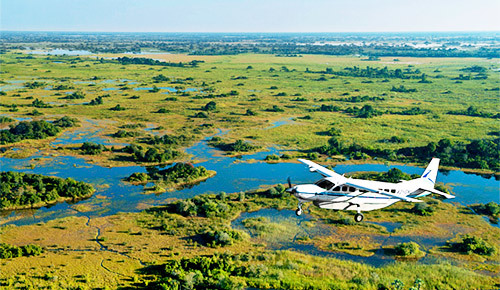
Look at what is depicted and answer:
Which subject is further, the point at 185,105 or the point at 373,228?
the point at 185,105

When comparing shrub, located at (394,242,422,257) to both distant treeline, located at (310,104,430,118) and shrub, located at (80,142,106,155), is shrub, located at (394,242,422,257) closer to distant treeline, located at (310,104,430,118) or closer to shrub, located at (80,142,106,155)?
shrub, located at (80,142,106,155)

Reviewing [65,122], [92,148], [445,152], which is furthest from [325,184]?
[65,122]

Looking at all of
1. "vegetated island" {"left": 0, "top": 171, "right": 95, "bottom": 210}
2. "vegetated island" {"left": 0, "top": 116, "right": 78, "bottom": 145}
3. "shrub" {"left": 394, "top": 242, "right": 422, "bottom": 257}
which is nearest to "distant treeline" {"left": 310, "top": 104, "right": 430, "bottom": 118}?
"vegetated island" {"left": 0, "top": 116, "right": 78, "bottom": 145}

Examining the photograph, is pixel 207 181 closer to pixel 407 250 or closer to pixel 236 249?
pixel 236 249

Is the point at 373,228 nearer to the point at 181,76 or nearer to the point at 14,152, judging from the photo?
the point at 14,152

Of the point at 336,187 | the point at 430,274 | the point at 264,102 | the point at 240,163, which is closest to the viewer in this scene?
the point at 336,187

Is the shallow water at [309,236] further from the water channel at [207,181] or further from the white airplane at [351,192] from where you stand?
the white airplane at [351,192]

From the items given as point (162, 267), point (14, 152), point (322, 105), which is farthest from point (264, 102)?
point (162, 267)

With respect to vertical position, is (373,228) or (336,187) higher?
(336,187)

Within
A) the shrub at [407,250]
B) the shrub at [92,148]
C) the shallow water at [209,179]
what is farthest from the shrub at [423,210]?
the shrub at [92,148]
